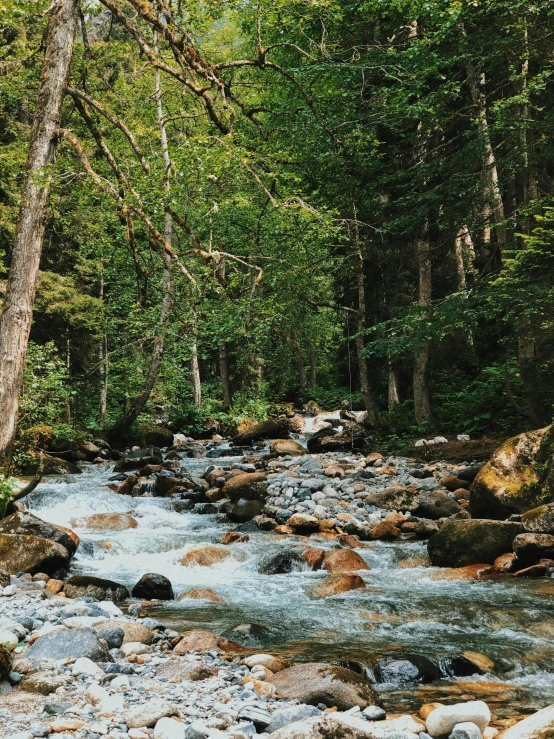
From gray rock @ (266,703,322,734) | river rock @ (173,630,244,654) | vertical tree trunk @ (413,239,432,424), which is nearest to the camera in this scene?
gray rock @ (266,703,322,734)

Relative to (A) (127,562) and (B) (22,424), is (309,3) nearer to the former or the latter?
(A) (127,562)

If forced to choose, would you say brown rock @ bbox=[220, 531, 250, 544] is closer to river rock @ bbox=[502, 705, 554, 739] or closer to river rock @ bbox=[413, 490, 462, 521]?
river rock @ bbox=[413, 490, 462, 521]

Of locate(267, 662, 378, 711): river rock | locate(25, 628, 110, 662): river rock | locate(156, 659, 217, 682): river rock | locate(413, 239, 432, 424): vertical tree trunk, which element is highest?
locate(413, 239, 432, 424): vertical tree trunk

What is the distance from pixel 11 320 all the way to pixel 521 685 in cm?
653

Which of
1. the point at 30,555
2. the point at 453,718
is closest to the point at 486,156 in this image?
the point at 30,555

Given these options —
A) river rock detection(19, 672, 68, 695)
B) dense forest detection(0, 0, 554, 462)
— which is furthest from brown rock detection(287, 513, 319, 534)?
river rock detection(19, 672, 68, 695)

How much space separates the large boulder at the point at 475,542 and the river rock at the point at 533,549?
35 cm

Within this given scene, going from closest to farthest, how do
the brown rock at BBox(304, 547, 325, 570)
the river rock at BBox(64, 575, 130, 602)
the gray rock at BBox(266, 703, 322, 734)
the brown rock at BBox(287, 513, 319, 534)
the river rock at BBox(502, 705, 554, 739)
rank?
1. the river rock at BBox(502, 705, 554, 739)
2. the gray rock at BBox(266, 703, 322, 734)
3. the river rock at BBox(64, 575, 130, 602)
4. the brown rock at BBox(304, 547, 325, 570)
5. the brown rock at BBox(287, 513, 319, 534)

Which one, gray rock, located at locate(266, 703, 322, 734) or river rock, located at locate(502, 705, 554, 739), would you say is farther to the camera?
gray rock, located at locate(266, 703, 322, 734)

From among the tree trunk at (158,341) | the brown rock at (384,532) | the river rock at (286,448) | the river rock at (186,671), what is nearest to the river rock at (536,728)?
the river rock at (186,671)

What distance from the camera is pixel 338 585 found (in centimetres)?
681

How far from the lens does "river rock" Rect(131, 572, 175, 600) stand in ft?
22.1

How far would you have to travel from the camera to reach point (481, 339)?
16484 millimetres

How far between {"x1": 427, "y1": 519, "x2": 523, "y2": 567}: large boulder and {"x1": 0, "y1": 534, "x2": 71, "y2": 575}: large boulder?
465 cm
